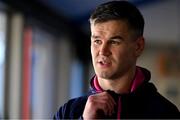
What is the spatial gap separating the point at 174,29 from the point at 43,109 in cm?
240

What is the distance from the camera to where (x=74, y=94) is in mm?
6875

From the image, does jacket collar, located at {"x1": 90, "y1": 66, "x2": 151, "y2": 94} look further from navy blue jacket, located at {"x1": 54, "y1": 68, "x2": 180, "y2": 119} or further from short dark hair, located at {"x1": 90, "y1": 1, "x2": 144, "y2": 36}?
short dark hair, located at {"x1": 90, "y1": 1, "x2": 144, "y2": 36}

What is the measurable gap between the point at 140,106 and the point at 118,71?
0.12 m

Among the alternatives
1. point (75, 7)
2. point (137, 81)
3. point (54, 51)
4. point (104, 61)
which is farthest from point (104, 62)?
point (54, 51)

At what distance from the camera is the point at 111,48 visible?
126 cm

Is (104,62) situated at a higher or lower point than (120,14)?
lower

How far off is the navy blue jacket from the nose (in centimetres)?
11

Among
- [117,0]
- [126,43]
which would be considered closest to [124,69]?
[126,43]

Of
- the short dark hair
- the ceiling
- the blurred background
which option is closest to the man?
the short dark hair

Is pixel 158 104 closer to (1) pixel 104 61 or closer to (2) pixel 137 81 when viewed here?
(2) pixel 137 81

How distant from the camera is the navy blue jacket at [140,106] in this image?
1.26m

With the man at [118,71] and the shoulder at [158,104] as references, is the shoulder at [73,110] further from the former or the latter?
the shoulder at [158,104]

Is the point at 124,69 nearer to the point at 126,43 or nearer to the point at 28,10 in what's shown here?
the point at 126,43

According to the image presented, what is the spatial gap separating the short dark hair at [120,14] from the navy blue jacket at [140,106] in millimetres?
165
